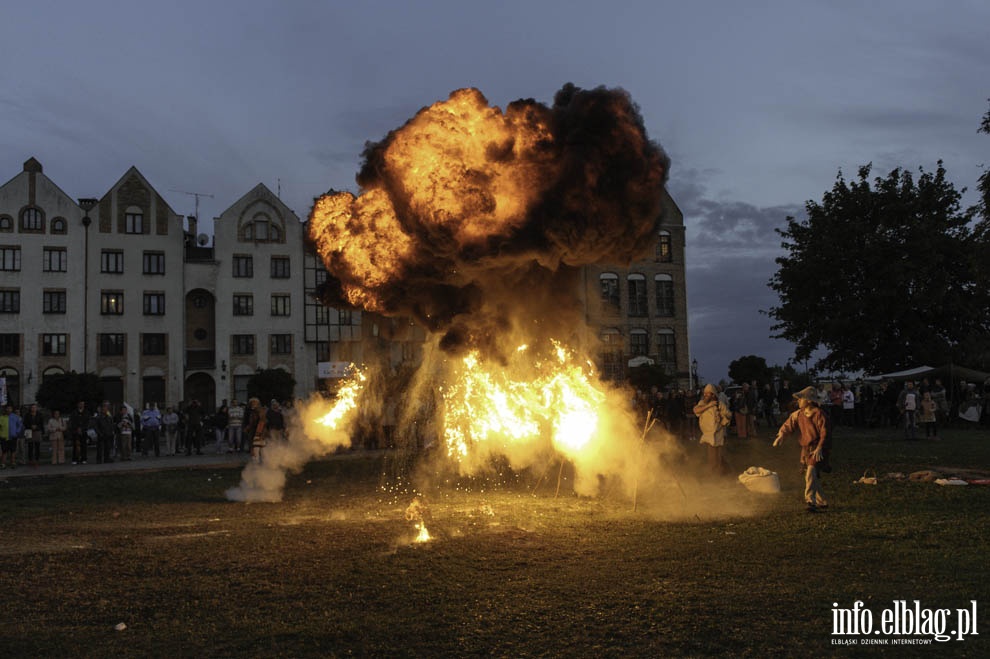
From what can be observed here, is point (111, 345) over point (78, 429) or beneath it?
over

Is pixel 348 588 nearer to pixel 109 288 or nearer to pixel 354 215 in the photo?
pixel 354 215

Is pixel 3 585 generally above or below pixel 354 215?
below

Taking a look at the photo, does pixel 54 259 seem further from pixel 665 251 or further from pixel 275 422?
→ pixel 665 251

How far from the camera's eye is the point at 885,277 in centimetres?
3856

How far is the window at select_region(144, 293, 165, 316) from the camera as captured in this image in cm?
5200

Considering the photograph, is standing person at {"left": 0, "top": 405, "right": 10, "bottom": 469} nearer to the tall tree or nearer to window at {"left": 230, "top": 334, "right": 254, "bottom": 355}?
window at {"left": 230, "top": 334, "right": 254, "bottom": 355}

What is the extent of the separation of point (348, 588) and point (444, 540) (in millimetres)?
2612

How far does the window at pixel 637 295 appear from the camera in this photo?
2213 inches

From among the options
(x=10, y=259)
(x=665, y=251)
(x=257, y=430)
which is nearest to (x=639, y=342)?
(x=665, y=251)

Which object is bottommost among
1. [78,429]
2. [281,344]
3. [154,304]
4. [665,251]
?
[78,429]

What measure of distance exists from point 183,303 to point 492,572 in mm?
48873

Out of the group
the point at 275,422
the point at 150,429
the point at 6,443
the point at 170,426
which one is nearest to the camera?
the point at 275,422

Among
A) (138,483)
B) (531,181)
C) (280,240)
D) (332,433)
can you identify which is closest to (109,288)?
(280,240)

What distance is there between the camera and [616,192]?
40.9 feet
